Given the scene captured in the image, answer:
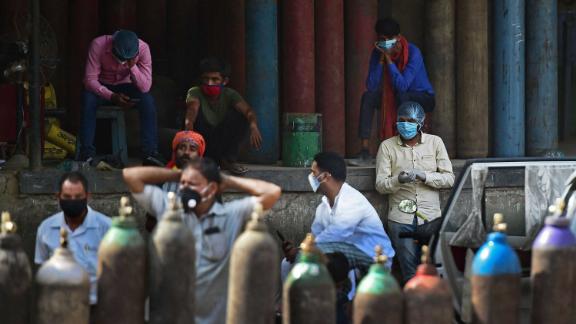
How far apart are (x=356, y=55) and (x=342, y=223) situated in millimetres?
4180

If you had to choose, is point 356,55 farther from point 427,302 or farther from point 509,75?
point 427,302

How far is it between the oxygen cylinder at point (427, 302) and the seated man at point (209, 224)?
1.05 m

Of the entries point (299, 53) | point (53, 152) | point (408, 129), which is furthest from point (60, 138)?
point (408, 129)

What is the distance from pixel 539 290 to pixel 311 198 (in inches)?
169

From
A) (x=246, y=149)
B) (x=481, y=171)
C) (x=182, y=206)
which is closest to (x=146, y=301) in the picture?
(x=182, y=206)

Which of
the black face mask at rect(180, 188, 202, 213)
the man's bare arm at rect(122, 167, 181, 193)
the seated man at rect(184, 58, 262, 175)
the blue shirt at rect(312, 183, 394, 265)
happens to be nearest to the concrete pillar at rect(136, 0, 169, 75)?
the seated man at rect(184, 58, 262, 175)

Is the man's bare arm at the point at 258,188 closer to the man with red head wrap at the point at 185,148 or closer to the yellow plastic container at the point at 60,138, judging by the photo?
the man with red head wrap at the point at 185,148

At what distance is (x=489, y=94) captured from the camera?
1349 cm

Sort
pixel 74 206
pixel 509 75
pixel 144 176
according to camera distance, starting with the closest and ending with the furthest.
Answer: pixel 144 176, pixel 74 206, pixel 509 75

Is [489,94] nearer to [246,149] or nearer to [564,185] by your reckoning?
[246,149]

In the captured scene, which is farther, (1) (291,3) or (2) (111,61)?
(1) (291,3)

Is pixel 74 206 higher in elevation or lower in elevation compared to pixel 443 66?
lower

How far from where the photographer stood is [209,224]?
24.7 feet

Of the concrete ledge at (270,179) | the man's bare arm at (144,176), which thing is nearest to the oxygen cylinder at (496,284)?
the man's bare arm at (144,176)
